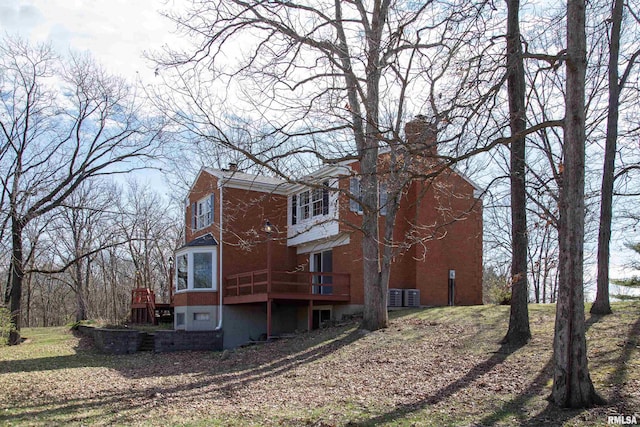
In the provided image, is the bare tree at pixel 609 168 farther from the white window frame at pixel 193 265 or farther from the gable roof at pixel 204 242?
the gable roof at pixel 204 242

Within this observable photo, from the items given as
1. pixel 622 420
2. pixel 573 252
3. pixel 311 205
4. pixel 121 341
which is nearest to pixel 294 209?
pixel 311 205

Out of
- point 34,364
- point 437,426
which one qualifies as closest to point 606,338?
point 437,426

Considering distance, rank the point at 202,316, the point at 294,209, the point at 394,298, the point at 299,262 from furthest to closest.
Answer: the point at 299,262 < the point at 294,209 < the point at 202,316 < the point at 394,298

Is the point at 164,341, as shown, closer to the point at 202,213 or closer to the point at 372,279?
the point at 202,213

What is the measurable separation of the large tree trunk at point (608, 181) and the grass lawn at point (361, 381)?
1.72 feet

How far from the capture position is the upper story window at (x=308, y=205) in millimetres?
21797

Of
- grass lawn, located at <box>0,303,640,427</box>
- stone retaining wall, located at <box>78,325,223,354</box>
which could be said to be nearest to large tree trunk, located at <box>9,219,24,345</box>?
stone retaining wall, located at <box>78,325,223,354</box>

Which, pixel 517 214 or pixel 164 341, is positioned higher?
pixel 517 214

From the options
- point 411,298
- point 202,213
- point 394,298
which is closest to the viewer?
point 394,298

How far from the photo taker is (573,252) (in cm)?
768

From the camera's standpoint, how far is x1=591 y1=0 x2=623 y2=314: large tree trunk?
13.7 meters

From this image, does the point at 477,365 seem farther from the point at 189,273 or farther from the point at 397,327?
the point at 189,273

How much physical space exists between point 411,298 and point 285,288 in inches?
203

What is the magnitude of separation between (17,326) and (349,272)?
46.1 ft
